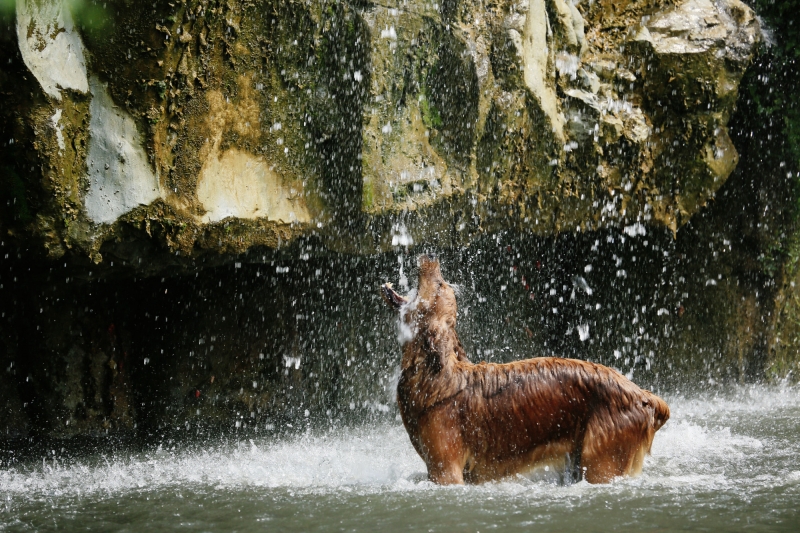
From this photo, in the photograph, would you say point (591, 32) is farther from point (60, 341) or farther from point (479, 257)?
point (60, 341)

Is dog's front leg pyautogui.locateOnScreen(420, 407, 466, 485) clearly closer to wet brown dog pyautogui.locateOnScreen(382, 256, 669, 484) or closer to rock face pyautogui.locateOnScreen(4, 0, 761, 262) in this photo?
wet brown dog pyautogui.locateOnScreen(382, 256, 669, 484)

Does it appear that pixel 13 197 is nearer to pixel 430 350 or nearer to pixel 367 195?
pixel 367 195

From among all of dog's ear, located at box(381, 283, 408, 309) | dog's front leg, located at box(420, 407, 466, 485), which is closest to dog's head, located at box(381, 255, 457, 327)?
dog's ear, located at box(381, 283, 408, 309)

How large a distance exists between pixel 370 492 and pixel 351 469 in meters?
0.81

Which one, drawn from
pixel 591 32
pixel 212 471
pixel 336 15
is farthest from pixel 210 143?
pixel 591 32

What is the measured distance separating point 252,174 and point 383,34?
1383 mm

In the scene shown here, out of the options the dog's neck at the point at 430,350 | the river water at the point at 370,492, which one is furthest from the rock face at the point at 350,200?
the dog's neck at the point at 430,350

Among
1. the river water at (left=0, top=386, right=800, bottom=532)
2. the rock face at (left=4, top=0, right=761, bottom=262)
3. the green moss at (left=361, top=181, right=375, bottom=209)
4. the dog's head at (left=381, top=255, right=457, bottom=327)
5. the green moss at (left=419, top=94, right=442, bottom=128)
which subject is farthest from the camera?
the green moss at (left=419, top=94, right=442, bottom=128)

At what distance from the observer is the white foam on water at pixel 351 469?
4.48 metres

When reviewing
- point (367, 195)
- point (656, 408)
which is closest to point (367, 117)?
point (367, 195)

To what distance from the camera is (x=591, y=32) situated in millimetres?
7520

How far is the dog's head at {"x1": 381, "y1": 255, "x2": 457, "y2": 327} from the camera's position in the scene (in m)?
4.77

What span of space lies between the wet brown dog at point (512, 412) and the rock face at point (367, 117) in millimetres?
1601

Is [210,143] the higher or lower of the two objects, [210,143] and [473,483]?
the higher
